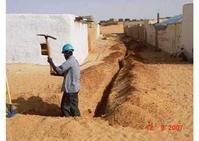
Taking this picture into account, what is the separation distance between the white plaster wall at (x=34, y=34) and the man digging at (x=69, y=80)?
6.65 m

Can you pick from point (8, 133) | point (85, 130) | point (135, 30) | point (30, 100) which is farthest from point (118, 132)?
point (135, 30)

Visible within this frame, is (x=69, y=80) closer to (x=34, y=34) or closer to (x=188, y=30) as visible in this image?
(x=34, y=34)

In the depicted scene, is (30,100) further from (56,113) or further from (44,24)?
(44,24)

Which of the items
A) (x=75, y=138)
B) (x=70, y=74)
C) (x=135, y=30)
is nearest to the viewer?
(x=75, y=138)

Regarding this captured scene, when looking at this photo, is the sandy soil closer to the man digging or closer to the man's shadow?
the man's shadow

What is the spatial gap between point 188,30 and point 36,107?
10.8 metres

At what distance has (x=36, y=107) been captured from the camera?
901 centimetres

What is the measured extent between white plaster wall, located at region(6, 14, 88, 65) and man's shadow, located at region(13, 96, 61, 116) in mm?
4982

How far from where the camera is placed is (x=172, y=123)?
7.13 meters

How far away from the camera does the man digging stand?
298 inches

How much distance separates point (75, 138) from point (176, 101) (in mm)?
3547

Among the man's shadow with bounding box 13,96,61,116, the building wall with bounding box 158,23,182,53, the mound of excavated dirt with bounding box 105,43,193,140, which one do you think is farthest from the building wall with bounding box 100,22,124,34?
the man's shadow with bounding box 13,96,61,116
